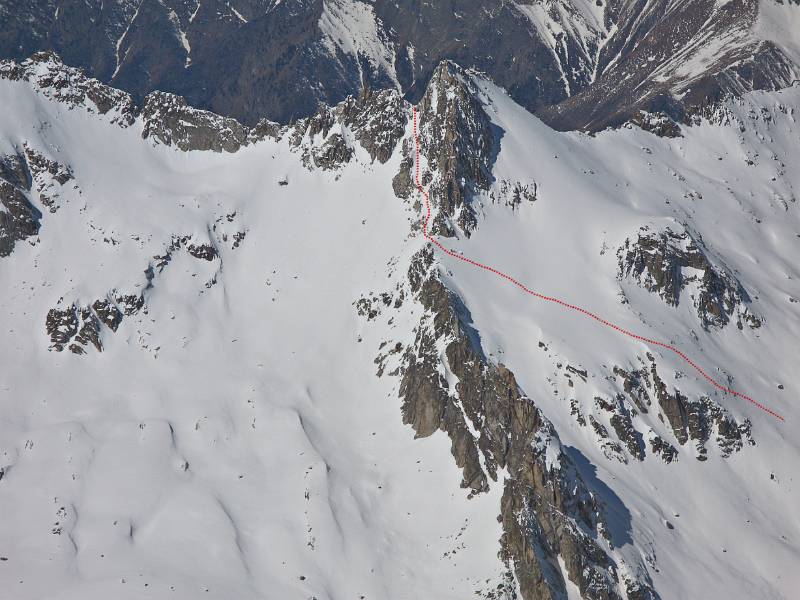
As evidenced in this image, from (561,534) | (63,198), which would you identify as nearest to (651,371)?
(561,534)

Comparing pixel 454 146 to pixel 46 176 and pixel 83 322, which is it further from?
pixel 46 176

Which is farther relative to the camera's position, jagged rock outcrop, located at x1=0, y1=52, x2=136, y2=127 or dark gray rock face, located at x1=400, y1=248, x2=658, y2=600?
jagged rock outcrop, located at x1=0, y1=52, x2=136, y2=127

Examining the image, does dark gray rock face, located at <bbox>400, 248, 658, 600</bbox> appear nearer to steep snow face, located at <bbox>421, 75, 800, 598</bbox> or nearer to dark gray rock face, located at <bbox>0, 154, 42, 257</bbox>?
steep snow face, located at <bbox>421, 75, 800, 598</bbox>

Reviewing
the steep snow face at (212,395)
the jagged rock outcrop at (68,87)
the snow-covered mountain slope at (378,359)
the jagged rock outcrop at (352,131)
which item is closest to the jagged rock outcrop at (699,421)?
the snow-covered mountain slope at (378,359)

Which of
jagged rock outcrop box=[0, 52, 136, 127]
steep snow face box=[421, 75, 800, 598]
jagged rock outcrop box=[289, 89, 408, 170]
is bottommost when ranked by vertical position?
jagged rock outcrop box=[0, 52, 136, 127]

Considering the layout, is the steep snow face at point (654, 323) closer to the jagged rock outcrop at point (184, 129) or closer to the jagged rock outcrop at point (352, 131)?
the jagged rock outcrop at point (352, 131)

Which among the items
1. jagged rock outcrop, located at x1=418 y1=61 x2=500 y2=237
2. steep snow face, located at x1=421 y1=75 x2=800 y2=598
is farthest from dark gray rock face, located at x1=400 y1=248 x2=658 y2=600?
jagged rock outcrop, located at x1=418 y1=61 x2=500 y2=237

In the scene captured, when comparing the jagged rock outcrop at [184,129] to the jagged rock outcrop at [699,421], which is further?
the jagged rock outcrop at [184,129]
